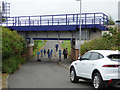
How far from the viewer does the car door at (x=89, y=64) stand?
32.1ft

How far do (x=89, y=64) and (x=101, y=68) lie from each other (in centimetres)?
116

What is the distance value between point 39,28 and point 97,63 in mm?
20216

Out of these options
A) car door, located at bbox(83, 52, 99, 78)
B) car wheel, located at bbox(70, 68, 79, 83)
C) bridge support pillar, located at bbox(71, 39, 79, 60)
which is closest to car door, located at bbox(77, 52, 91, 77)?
car door, located at bbox(83, 52, 99, 78)

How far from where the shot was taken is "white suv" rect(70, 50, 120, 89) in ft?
28.5

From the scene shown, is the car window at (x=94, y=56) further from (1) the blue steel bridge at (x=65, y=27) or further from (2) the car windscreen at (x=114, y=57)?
(1) the blue steel bridge at (x=65, y=27)

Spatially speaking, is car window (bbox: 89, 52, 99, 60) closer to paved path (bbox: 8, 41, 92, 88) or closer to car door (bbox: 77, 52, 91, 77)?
car door (bbox: 77, 52, 91, 77)

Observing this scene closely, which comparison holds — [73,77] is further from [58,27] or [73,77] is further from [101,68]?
[58,27]

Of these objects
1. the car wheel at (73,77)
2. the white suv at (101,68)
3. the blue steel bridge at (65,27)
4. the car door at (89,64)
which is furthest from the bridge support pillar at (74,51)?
the car door at (89,64)

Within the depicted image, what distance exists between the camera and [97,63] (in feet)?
30.8

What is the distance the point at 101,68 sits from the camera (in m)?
8.98

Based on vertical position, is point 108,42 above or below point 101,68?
above

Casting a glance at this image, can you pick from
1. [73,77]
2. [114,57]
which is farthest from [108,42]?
[114,57]

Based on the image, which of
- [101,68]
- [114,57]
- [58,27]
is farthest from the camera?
[58,27]

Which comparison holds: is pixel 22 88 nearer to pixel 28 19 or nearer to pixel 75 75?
pixel 75 75
